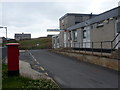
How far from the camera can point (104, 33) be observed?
17.9 m

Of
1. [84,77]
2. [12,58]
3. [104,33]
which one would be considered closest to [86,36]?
[104,33]

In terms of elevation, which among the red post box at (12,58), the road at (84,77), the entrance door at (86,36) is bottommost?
the road at (84,77)

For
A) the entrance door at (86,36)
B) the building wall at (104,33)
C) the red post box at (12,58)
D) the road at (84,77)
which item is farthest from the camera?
the entrance door at (86,36)

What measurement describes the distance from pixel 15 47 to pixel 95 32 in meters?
14.3

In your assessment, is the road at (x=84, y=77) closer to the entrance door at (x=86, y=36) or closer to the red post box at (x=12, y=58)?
the red post box at (x=12, y=58)

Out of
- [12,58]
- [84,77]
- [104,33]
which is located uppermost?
[104,33]

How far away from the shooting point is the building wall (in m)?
16.4

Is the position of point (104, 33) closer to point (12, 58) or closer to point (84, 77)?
point (84, 77)

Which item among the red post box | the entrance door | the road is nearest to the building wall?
the entrance door

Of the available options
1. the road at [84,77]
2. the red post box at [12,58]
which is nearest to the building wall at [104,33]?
the road at [84,77]

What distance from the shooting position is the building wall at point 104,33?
16.4 m

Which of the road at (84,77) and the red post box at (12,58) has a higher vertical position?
the red post box at (12,58)

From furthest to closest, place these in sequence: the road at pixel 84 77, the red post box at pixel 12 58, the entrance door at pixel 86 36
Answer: the entrance door at pixel 86 36 → the red post box at pixel 12 58 → the road at pixel 84 77

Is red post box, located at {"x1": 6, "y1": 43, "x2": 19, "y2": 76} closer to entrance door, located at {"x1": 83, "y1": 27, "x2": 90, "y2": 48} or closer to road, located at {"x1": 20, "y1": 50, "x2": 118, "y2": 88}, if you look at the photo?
road, located at {"x1": 20, "y1": 50, "x2": 118, "y2": 88}
